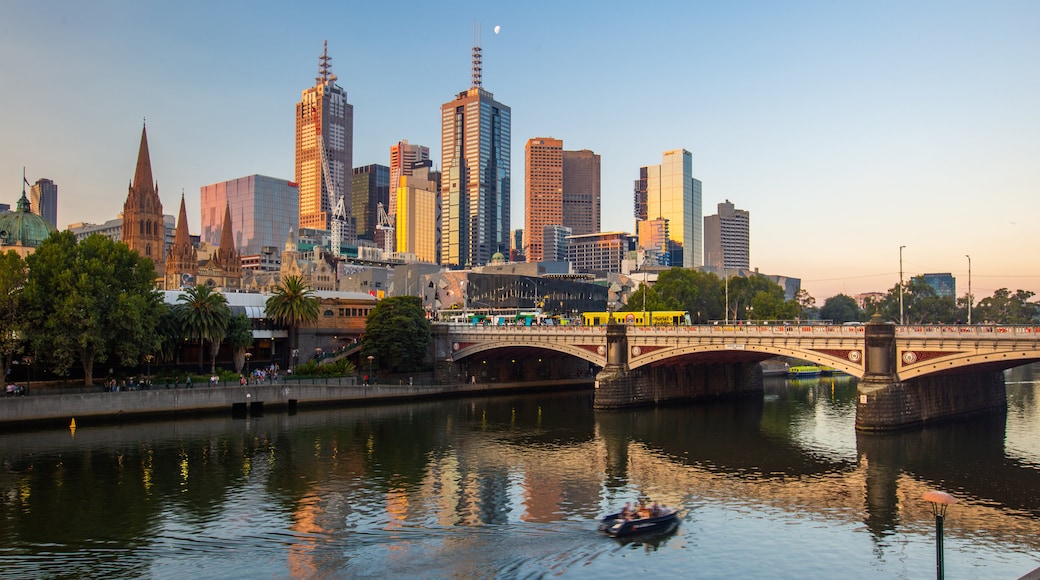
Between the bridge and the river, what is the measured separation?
3105 millimetres

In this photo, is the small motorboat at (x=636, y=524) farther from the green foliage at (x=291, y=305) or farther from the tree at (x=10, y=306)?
the green foliage at (x=291, y=305)

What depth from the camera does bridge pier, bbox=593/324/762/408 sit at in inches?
3302

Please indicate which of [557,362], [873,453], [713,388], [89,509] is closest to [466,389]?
[557,362]

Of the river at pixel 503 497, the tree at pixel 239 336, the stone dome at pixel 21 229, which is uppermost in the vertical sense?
the stone dome at pixel 21 229

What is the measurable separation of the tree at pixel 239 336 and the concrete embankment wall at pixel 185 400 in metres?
12.2

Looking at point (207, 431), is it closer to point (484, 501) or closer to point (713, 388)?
point (484, 501)

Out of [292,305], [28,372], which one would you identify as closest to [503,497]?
[28,372]

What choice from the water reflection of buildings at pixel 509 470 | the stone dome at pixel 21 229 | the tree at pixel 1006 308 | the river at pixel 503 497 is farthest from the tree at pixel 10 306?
the tree at pixel 1006 308

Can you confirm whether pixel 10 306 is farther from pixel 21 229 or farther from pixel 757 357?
pixel 21 229

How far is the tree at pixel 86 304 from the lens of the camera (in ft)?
226

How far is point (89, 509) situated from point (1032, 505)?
52.1 metres

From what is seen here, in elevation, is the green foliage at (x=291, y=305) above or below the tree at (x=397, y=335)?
above

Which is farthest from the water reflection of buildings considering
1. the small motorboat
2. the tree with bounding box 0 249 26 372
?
the tree with bounding box 0 249 26 372

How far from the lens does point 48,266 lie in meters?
70.9
